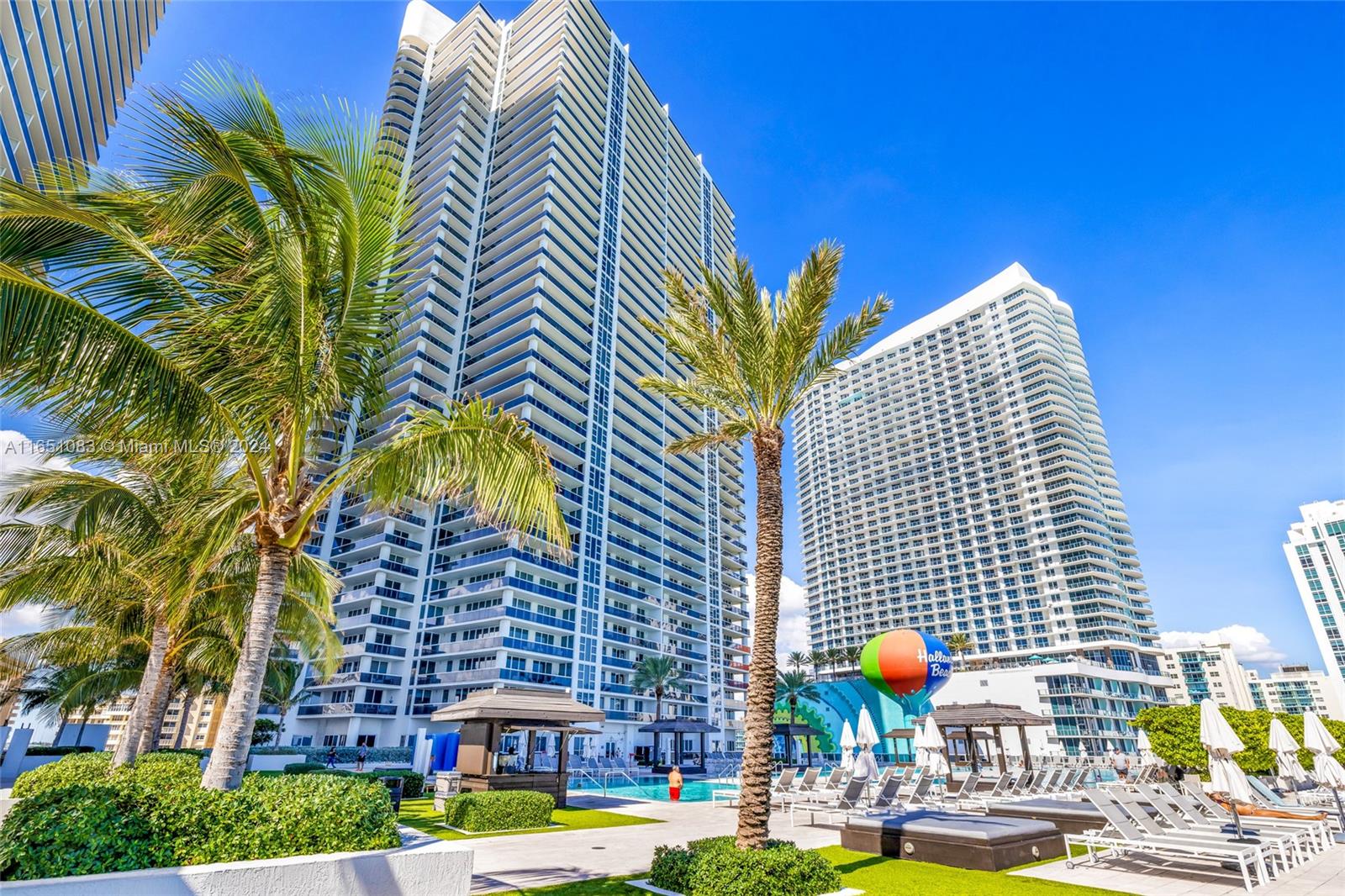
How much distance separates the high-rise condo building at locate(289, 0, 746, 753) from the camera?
50031 mm

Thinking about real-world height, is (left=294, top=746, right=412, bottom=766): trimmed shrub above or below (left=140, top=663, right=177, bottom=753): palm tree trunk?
below

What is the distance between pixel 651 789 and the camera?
2964cm

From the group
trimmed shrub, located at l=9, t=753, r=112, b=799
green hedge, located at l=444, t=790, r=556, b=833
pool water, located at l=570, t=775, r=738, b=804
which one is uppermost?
trimmed shrub, located at l=9, t=753, r=112, b=799

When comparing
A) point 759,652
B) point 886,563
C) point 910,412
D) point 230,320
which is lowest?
point 759,652

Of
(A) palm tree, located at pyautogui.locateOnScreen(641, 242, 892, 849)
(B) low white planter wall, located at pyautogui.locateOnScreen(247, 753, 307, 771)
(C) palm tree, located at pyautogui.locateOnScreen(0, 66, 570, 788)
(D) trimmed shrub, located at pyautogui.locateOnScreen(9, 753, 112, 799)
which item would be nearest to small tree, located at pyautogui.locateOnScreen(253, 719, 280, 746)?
(B) low white planter wall, located at pyautogui.locateOnScreen(247, 753, 307, 771)

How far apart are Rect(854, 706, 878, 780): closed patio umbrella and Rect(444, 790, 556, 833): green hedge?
359 inches

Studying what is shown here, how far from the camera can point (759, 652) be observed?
10047 millimetres

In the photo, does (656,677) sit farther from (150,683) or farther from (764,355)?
(764,355)

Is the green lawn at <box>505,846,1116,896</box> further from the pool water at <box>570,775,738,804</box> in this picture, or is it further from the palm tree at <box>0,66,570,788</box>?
the pool water at <box>570,775,738,804</box>

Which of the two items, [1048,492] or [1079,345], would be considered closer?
[1048,492]

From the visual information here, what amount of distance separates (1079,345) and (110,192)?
141 m

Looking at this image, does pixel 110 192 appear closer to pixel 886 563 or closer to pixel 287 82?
pixel 287 82

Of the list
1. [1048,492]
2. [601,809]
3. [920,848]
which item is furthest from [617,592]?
[1048,492]

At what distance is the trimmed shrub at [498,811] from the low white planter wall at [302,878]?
7.54 metres
